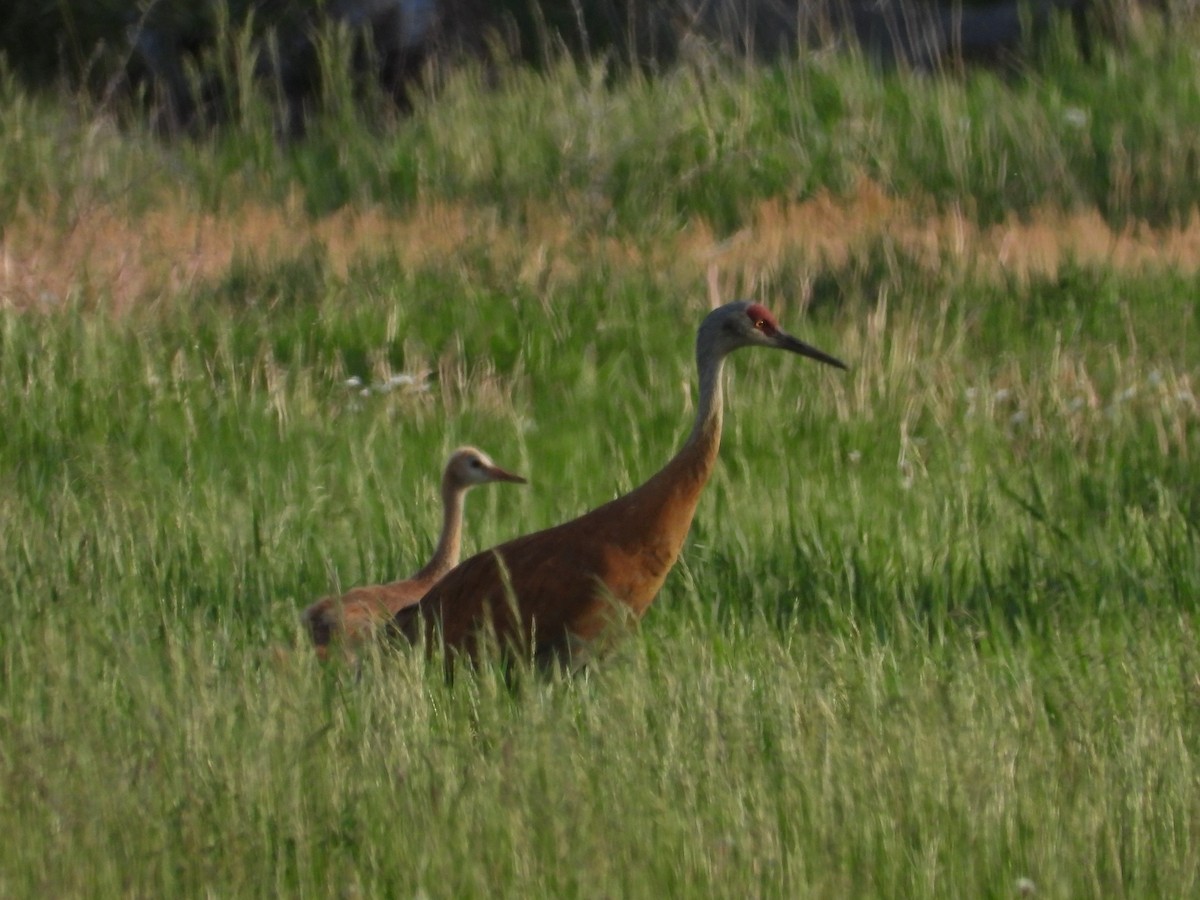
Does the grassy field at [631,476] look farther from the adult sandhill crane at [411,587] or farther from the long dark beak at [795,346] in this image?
the long dark beak at [795,346]

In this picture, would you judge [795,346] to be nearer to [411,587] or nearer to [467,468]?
[467,468]

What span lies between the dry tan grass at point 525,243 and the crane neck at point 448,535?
239 cm

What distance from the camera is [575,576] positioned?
4.73 m

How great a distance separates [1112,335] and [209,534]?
376cm

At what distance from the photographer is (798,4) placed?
1376 cm

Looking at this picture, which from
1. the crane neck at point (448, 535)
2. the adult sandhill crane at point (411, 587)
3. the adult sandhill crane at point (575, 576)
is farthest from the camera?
the crane neck at point (448, 535)

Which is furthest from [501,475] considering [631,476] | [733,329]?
[733,329]

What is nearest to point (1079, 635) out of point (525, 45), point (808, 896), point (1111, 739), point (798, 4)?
point (1111, 739)

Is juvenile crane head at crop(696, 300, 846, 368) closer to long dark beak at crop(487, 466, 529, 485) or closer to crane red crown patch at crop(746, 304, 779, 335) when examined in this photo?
crane red crown patch at crop(746, 304, 779, 335)

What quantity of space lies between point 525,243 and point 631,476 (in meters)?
3.02

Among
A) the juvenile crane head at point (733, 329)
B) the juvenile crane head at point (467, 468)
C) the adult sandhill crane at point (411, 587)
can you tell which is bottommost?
the adult sandhill crane at point (411, 587)

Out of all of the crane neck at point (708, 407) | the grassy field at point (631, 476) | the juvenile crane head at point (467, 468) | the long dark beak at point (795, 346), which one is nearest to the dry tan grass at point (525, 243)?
the grassy field at point (631, 476)

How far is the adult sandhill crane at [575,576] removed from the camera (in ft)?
15.5

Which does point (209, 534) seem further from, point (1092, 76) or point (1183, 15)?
point (1183, 15)
